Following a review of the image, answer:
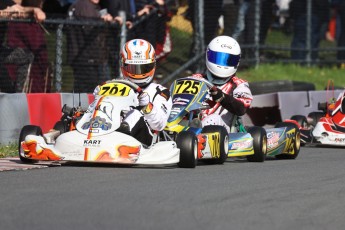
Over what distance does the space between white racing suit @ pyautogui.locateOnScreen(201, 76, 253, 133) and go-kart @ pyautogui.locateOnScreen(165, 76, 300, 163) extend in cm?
13

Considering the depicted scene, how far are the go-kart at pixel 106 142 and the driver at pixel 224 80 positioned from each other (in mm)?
1208

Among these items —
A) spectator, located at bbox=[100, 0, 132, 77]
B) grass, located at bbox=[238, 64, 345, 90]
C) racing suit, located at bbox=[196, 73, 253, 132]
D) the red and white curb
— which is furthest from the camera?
grass, located at bbox=[238, 64, 345, 90]

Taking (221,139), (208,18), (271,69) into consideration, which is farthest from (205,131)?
(271,69)

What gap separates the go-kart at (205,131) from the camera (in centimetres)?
920

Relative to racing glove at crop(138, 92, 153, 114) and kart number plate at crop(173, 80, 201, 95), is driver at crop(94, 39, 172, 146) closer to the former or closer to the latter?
racing glove at crop(138, 92, 153, 114)

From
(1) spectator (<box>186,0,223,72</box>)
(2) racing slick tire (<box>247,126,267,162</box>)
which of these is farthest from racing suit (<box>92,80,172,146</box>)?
(1) spectator (<box>186,0,223,72</box>)

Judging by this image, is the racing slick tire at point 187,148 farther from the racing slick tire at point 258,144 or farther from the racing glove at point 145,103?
the racing slick tire at point 258,144

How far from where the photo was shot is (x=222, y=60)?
1027 centimetres

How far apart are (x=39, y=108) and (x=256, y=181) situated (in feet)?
13.0

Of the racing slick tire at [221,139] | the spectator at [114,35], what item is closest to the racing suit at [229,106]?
the racing slick tire at [221,139]

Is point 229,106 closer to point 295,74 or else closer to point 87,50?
point 87,50

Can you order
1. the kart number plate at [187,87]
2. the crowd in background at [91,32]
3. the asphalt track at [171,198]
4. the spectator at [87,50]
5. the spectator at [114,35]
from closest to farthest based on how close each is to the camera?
1. the asphalt track at [171,198]
2. the kart number plate at [187,87]
3. the crowd in background at [91,32]
4. the spectator at [87,50]
5. the spectator at [114,35]

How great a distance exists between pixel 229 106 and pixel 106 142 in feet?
5.44

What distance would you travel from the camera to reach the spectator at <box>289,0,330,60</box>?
1872 cm
